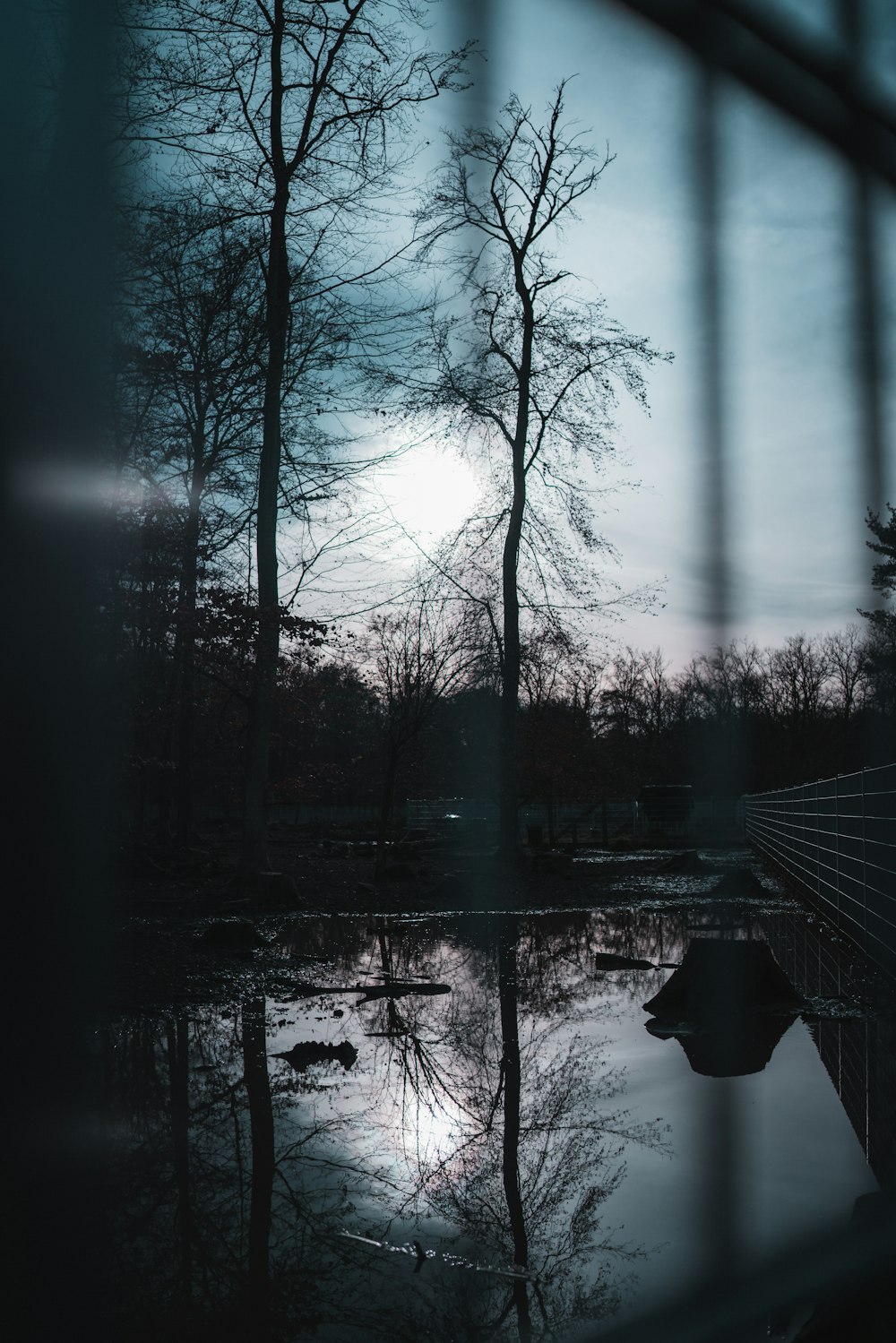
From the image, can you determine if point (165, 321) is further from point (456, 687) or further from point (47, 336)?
point (456, 687)

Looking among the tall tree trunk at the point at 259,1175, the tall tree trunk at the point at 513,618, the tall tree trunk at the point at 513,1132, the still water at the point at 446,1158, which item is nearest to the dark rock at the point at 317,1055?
the still water at the point at 446,1158

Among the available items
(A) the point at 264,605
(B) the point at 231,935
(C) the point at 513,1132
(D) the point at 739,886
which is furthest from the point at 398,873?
(C) the point at 513,1132

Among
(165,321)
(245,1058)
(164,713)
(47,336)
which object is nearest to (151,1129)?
(245,1058)

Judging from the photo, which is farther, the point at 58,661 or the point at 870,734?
the point at 870,734

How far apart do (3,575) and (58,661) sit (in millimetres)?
456

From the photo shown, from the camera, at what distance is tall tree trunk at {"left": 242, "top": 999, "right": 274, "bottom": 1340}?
233cm

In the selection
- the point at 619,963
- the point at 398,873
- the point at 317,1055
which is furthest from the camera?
the point at 398,873

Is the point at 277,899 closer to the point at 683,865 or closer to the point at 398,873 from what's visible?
the point at 398,873

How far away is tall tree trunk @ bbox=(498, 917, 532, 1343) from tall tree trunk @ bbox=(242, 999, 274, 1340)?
0.54m

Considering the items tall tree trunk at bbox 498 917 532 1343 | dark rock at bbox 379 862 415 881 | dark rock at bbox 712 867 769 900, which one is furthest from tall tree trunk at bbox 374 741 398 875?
tall tree trunk at bbox 498 917 532 1343

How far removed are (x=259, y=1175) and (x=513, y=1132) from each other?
3.13ft

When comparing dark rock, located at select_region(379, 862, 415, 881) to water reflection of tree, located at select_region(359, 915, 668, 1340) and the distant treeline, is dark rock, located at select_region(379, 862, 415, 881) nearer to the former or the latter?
the distant treeline

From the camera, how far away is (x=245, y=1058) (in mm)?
4770

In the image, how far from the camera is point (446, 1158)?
344 centimetres
